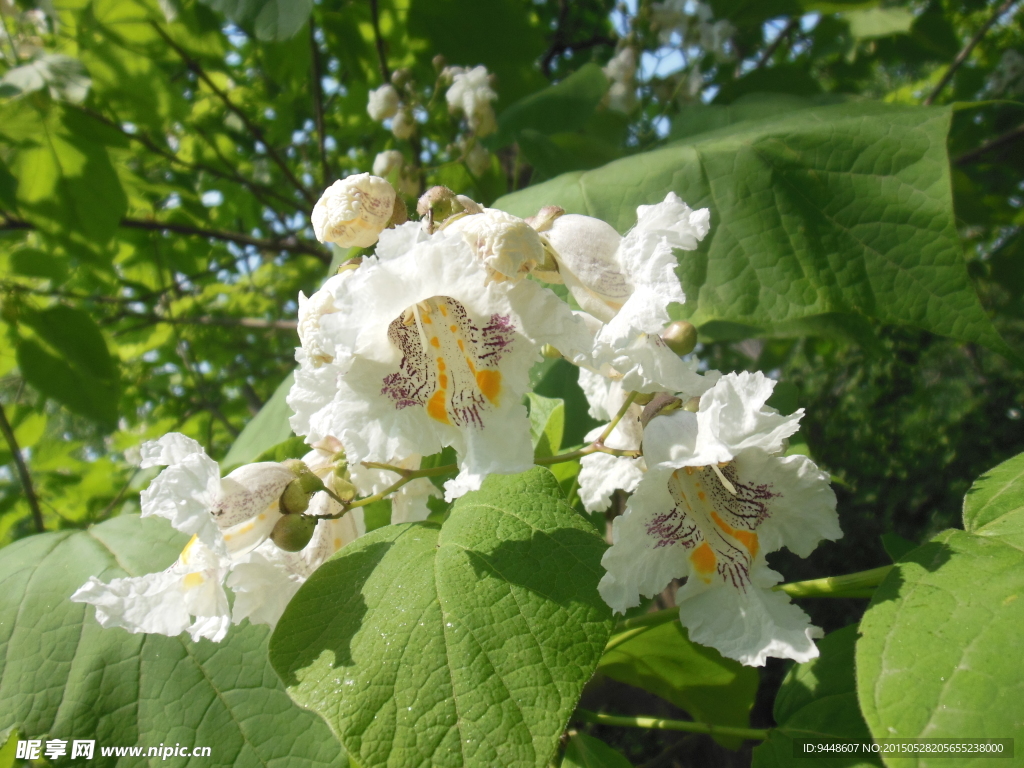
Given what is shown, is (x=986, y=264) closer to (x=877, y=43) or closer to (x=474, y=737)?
(x=877, y=43)

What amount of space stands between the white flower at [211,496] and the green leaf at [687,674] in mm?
528

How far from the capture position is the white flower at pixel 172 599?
26.8 inches

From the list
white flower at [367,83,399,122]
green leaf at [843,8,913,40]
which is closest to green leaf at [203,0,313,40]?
white flower at [367,83,399,122]

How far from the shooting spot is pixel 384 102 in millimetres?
1719

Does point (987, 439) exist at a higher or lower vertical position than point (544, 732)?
lower

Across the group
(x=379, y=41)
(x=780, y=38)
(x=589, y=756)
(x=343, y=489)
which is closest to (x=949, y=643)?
(x=589, y=756)

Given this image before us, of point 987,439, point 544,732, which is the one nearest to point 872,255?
point 544,732

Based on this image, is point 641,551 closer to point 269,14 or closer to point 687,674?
point 687,674

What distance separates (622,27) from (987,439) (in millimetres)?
3058

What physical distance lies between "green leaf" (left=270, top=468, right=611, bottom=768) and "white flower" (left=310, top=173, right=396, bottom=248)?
0.30m

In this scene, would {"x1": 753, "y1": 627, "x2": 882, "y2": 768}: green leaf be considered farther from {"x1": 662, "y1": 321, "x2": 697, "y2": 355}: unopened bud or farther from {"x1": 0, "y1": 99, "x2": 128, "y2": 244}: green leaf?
{"x1": 0, "y1": 99, "x2": 128, "y2": 244}: green leaf

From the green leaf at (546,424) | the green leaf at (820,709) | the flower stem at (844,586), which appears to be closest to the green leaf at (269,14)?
the green leaf at (546,424)

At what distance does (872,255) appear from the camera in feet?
2.83

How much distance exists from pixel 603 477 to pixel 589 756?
1.02 feet
